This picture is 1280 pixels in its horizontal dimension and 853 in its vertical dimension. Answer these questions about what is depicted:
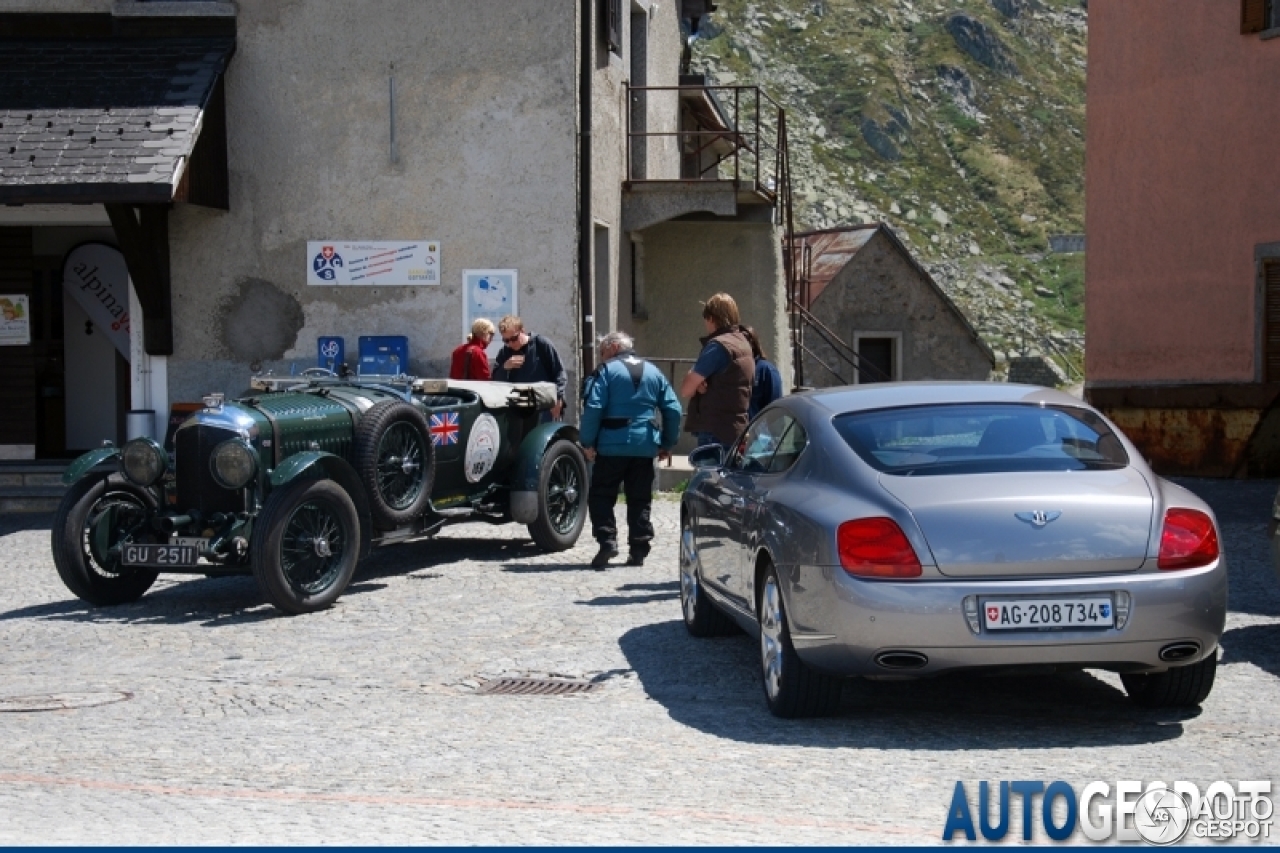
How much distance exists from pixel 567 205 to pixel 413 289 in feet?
5.95

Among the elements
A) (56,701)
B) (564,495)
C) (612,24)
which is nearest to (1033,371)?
(612,24)

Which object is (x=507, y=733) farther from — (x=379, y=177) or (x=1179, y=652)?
(x=379, y=177)

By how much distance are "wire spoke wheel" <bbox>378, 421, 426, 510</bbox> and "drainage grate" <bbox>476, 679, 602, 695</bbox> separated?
3122 mm

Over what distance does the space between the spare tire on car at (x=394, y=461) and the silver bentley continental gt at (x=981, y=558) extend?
4.12 m

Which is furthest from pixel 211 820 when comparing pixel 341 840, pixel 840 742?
pixel 840 742

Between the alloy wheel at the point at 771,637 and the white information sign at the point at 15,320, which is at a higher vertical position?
the white information sign at the point at 15,320

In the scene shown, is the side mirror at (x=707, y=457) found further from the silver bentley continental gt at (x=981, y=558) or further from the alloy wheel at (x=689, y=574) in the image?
the silver bentley continental gt at (x=981, y=558)

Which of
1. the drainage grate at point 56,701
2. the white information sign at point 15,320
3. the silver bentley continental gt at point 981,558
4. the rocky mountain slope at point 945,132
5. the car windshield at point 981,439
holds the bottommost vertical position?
the drainage grate at point 56,701

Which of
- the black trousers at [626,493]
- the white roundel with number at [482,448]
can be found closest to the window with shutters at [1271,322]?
the black trousers at [626,493]

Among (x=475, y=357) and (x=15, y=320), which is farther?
(x=15, y=320)

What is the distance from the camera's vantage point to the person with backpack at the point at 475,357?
1595cm

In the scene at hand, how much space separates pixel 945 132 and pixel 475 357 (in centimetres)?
10561

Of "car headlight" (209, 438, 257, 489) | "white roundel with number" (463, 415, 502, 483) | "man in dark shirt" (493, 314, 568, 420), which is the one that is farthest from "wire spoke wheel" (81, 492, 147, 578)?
"man in dark shirt" (493, 314, 568, 420)

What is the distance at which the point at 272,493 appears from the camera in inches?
416
